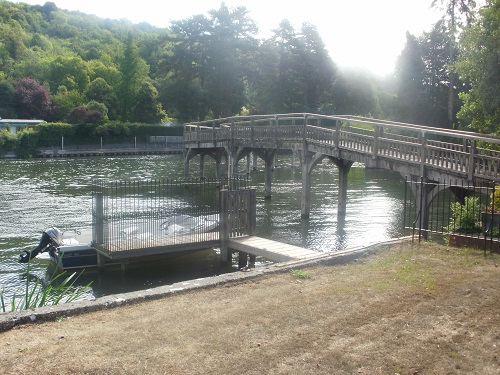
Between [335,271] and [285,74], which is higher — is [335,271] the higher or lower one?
the lower one

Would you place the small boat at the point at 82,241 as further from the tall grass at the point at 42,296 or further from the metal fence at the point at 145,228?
the tall grass at the point at 42,296

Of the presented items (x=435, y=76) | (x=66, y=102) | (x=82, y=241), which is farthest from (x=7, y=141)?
(x=82, y=241)

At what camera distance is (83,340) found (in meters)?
6.44

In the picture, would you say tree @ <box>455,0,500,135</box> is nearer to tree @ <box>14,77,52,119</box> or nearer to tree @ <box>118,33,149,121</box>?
tree @ <box>118,33,149,121</box>

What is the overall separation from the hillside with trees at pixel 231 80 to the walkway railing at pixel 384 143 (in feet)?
27.6

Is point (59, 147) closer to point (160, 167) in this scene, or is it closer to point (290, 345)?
point (160, 167)

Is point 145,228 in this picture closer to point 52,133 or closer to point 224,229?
point 224,229

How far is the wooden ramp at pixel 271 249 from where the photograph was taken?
Result: 12508mm

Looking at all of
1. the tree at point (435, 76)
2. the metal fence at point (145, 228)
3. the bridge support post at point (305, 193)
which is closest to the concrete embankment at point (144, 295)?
the metal fence at point (145, 228)

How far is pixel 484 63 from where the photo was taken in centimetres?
1856

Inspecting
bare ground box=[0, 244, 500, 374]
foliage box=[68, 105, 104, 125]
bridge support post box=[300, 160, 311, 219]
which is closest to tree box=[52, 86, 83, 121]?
foliage box=[68, 105, 104, 125]

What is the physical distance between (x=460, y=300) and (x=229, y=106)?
6758 centimetres

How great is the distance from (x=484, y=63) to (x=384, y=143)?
4175 millimetres

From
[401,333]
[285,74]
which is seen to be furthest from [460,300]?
[285,74]
